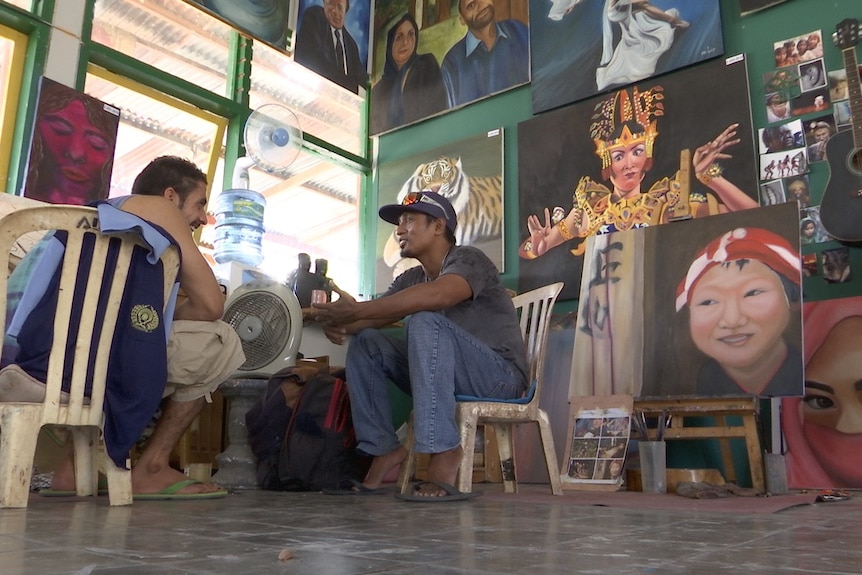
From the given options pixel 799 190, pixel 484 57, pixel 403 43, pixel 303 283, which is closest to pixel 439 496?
pixel 303 283

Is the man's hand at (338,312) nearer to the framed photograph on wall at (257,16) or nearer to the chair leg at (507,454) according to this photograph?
the chair leg at (507,454)

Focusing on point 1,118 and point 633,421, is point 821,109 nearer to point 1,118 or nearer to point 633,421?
point 633,421

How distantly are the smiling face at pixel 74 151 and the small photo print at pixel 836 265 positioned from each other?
4.02 m

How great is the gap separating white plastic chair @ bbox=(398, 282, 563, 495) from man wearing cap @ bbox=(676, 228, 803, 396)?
0.98 meters

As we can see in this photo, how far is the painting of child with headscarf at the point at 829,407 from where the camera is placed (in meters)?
3.14

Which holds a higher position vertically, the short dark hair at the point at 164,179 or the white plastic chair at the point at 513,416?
the short dark hair at the point at 164,179

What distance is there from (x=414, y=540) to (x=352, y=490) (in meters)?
1.29

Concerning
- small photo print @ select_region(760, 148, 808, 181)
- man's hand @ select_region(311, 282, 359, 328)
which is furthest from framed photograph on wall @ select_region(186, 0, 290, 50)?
small photo print @ select_region(760, 148, 808, 181)

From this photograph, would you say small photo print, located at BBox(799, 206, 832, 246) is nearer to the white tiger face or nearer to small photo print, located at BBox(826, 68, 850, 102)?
small photo print, located at BBox(826, 68, 850, 102)

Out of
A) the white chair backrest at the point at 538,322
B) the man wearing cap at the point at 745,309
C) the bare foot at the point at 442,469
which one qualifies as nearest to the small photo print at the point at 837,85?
the man wearing cap at the point at 745,309

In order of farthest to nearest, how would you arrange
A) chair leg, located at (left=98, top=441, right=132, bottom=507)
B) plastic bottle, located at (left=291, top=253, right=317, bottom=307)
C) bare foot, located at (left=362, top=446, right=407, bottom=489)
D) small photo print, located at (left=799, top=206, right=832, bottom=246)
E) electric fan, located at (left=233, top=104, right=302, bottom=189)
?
electric fan, located at (left=233, top=104, right=302, bottom=189) < plastic bottle, located at (left=291, top=253, right=317, bottom=307) < small photo print, located at (left=799, top=206, right=832, bottom=246) < bare foot, located at (left=362, top=446, right=407, bottom=489) < chair leg, located at (left=98, top=441, right=132, bottom=507)

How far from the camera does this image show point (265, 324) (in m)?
3.31

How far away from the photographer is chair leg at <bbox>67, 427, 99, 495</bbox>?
7.05 feet

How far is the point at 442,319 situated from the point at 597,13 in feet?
11.0
